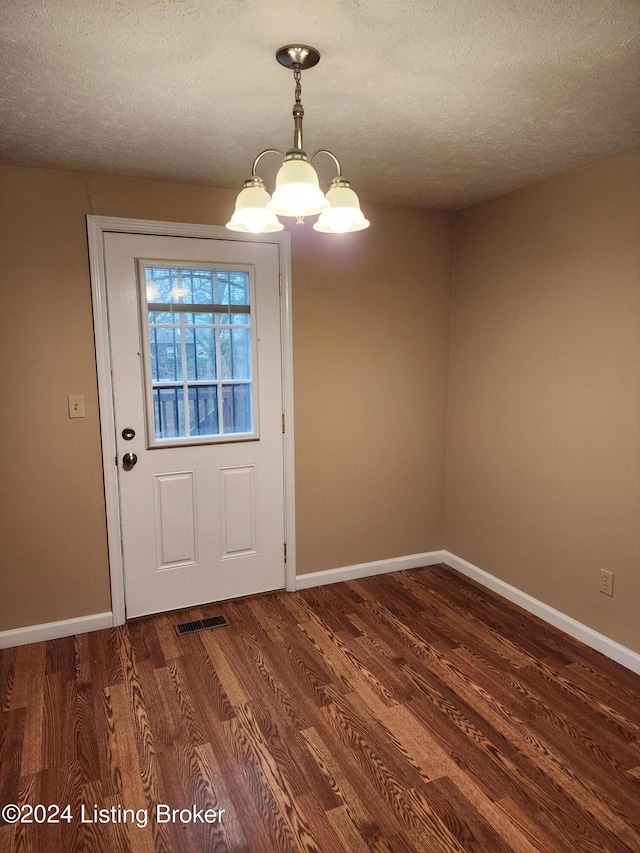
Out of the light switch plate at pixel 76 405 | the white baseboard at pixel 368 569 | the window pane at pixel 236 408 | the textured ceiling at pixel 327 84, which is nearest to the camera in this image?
the textured ceiling at pixel 327 84

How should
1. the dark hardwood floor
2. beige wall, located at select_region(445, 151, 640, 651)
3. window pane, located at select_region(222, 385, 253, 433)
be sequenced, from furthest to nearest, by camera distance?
1. window pane, located at select_region(222, 385, 253, 433)
2. beige wall, located at select_region(445, 151, 640, 651)
3. the dark hardwood floor

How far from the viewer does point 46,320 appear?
8.86 ft

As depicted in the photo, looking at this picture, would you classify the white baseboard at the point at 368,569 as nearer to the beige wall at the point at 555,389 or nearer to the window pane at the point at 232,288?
the beige wall at the point at 555,389

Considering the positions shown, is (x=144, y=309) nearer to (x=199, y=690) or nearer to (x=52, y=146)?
(x=52, y=146)

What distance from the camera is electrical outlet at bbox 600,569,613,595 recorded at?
2668 millimetres

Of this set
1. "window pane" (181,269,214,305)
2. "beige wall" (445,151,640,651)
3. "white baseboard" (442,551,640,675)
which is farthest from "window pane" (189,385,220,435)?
"white baseboard" (442,551,640,675)

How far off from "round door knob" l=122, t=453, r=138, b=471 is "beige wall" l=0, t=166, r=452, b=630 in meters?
0.13

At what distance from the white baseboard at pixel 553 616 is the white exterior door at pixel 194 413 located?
52.5 inches

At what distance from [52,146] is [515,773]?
3092 mm

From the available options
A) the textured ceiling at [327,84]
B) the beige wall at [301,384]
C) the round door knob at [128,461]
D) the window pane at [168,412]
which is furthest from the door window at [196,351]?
the textured ceiling at [327,84]

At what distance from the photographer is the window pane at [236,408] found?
313 centimetres

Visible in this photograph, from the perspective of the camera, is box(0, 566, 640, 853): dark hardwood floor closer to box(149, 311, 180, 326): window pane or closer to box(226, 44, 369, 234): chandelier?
box(149, 311, 180, 326): window pane

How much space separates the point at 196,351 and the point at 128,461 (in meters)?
0.71

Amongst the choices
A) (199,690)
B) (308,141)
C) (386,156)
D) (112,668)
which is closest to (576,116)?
(386,156)
